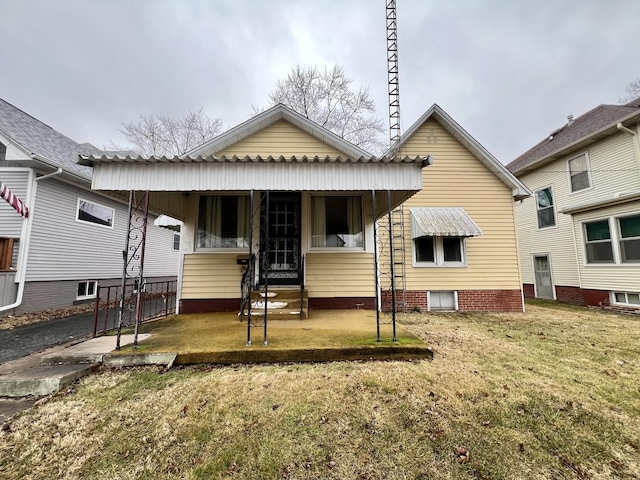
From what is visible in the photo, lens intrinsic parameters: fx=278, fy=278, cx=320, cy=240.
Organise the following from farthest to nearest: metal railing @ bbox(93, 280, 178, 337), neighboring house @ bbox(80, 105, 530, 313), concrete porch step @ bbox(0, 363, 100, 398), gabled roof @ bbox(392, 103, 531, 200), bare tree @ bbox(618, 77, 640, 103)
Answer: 1. bare tree @ bbox(618, 77, 640, 103)
2. gabled roof @ bbox(392, 103, 531, 200)
3. metal railing @ bbox(93, 280, 178, 337)
4. neighboring house @ bbox(80, 105, 530, 313)
5. concrete porch step @ bbox(0, 363, 100, 398)

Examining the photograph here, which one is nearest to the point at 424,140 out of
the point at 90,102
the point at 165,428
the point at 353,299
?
the point at 353,299

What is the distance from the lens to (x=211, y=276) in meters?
6.80

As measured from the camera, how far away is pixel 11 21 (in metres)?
15.3

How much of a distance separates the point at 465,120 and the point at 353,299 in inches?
1665

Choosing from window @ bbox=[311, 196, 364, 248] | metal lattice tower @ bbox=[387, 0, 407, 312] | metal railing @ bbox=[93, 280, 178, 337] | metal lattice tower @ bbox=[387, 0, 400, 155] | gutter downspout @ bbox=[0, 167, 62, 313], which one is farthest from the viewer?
metal lattice tower @ bbox=[387, 0, 400, 155]

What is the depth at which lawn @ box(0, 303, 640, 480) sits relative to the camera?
2.06 meters

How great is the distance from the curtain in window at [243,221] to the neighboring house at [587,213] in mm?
11292

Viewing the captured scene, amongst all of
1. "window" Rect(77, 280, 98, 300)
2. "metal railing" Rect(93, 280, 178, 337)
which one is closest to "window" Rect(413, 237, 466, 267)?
"metal railing" Rect(93, 280, 178, 337)

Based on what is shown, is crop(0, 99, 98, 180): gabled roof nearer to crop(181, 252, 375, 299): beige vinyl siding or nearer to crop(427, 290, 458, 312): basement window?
crop(181, 252, 375, 299): beige vinyl siding

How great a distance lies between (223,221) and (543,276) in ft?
45.1

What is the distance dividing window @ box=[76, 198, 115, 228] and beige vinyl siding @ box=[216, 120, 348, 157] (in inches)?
254

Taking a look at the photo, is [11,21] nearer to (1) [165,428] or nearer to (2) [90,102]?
(2) [90,102]

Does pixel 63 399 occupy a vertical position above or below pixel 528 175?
below

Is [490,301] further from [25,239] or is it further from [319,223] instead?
[25,239]
